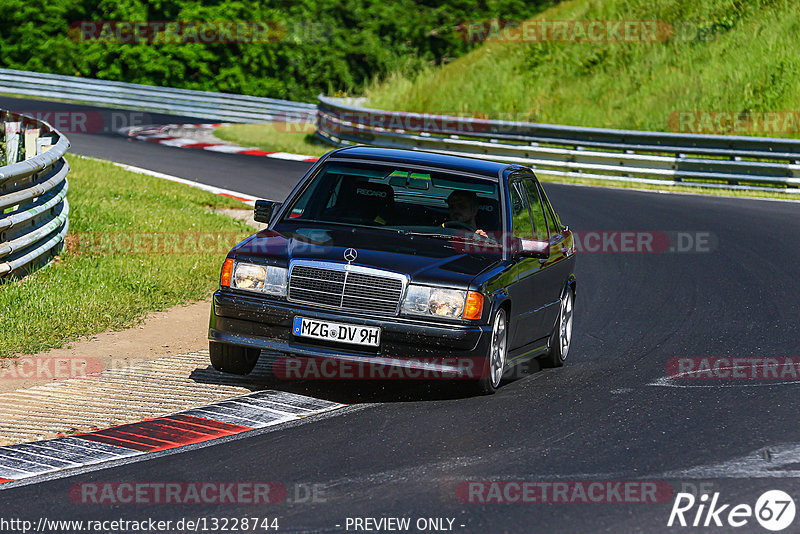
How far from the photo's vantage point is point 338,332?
7.76 m

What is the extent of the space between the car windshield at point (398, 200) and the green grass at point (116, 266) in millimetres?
2360

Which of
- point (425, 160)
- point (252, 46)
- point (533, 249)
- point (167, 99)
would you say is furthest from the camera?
point (252, 46)

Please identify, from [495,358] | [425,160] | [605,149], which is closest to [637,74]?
[605,149]

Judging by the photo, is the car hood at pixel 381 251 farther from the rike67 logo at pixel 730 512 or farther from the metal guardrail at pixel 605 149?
the metal guardrail at pixel 605 149

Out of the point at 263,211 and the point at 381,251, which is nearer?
the point at 381,251

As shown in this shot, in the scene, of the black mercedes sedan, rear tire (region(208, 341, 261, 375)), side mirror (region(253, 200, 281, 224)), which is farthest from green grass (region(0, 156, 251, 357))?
the black mercedes sedan

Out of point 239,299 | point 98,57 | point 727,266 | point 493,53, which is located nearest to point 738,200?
point 727,266

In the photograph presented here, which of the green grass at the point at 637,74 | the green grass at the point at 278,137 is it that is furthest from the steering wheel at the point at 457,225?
the green grass at the point at 637,74

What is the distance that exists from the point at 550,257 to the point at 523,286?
32.1 inches

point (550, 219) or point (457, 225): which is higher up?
point (457, 225)

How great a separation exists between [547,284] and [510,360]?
97cm

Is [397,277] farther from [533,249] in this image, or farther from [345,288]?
[533,249]

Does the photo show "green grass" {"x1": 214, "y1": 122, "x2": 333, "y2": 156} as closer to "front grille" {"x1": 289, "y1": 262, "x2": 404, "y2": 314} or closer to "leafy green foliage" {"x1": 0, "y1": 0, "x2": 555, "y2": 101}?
"leafy green foliage" {"x1": 0, "y1": 0, "x2": 555, "y2": 101}

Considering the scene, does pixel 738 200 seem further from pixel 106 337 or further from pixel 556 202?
pixel 106 337
